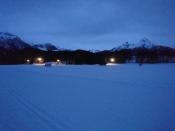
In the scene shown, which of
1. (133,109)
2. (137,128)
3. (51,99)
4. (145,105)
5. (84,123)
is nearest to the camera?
(137,128)

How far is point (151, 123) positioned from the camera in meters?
6.43

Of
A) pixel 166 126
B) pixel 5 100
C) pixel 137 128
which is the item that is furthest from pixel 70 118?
pixel 5 100

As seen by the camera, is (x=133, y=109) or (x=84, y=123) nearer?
(x=84, y=123)

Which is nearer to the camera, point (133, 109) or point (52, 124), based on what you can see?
point (52, 124)

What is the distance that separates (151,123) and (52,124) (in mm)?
2592

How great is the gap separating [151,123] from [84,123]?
177 centimetres

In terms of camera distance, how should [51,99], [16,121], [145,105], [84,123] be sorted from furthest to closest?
[51,99] → [145,105] → [16,121] → [84,123]

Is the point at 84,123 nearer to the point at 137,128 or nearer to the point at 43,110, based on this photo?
the point at 137,128

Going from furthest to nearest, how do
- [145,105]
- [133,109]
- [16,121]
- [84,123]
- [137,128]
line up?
[145,105]
[133,109]
[16,121]
[84,123]
[137,128]

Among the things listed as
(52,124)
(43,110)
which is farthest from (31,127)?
(43,110)

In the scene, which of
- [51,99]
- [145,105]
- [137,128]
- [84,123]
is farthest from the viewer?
[51,99]

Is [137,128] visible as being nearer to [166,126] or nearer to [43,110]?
[166,126]

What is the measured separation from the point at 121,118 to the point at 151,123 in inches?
36.1

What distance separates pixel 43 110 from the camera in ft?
26.8
